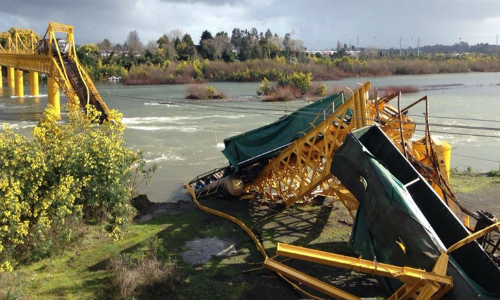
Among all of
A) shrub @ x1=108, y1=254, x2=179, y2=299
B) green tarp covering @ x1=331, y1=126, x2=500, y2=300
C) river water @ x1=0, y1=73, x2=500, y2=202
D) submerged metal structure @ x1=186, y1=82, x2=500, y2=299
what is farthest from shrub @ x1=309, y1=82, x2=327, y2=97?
shrub @ x1=108, y1=254, x2=179, y2=299

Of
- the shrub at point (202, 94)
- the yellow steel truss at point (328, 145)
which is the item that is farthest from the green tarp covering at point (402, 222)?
the shrub at point (202, 94)

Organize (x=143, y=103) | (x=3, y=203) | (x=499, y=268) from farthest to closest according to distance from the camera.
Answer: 1. (x=143, y=103)
2. (x=3, y=203)
3. (x=499, y=268)

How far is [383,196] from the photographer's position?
793 centimetres

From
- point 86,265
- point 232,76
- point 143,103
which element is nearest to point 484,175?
point 86,265

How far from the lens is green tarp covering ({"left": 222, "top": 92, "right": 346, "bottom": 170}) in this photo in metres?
13.3

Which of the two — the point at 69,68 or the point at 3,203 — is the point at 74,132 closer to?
the point at 3,203

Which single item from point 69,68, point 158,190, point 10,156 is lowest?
point 158,190

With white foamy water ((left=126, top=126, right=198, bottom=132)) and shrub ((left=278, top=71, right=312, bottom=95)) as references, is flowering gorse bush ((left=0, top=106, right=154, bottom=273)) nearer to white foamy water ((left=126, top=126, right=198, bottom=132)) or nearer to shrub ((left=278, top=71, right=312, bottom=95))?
white foamy water ((left=126, top=126, right=198, bottom=132))

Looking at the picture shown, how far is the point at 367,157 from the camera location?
8.53 m

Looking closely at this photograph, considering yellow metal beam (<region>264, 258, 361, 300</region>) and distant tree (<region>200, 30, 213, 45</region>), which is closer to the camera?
yellow metal beam (<region>264, 258, 361, 300</region>)

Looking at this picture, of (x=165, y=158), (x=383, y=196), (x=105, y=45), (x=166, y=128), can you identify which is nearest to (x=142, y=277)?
(x=383, y=196)

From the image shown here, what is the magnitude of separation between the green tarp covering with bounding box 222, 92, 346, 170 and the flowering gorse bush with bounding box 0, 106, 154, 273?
3.42 metres

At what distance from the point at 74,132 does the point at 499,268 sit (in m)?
11.8

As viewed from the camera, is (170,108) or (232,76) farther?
(232,76)
